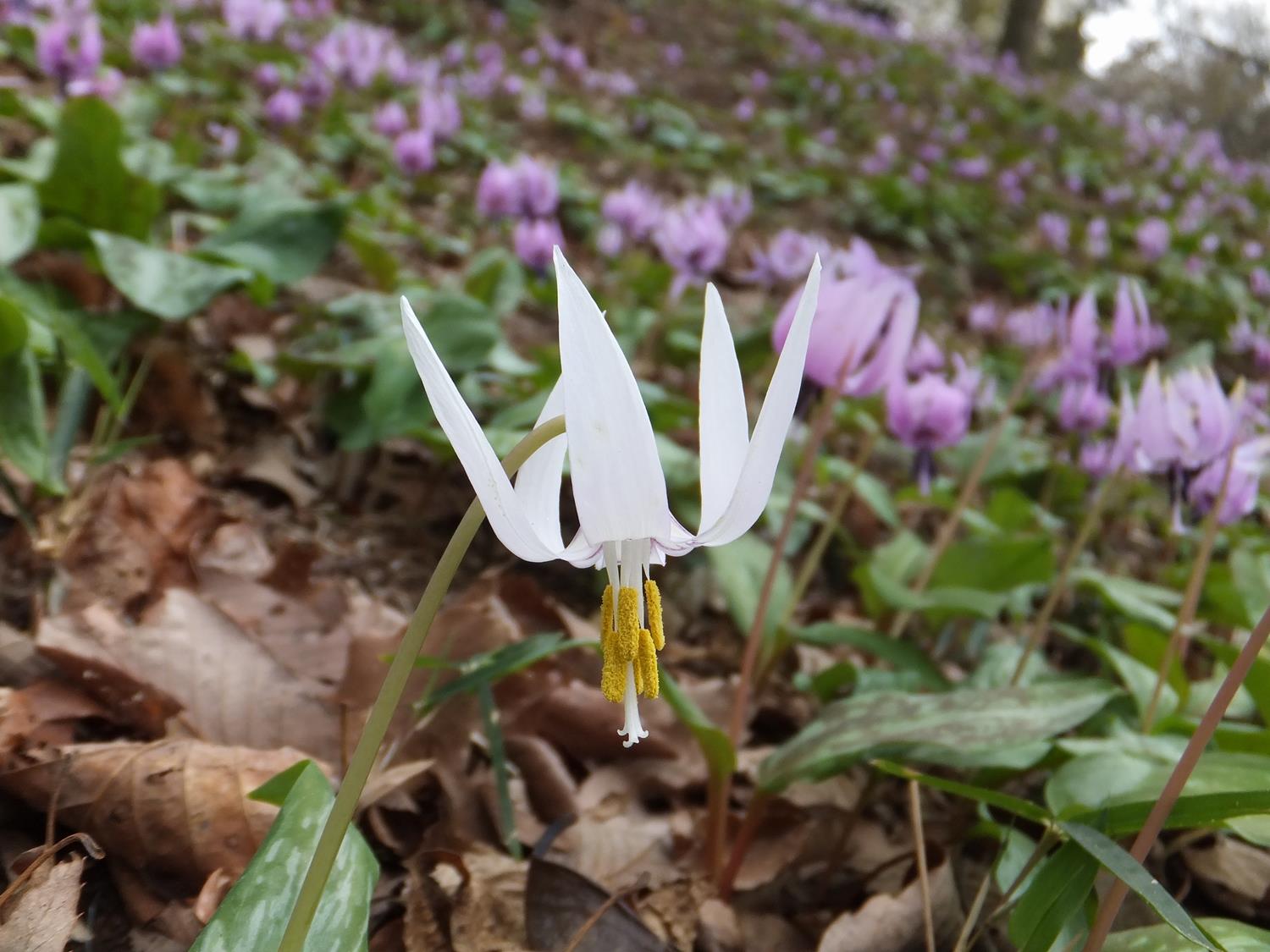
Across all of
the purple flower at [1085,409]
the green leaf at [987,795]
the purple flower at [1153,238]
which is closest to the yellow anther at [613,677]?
the green leaf at [987,795]

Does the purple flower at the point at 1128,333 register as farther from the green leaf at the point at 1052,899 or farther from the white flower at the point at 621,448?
the white flower at the point at 621,448

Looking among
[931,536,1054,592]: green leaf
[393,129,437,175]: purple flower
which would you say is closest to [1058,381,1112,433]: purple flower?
[931,536,1054,592]: green leaf

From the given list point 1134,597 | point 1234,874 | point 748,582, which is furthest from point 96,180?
point 1234,874

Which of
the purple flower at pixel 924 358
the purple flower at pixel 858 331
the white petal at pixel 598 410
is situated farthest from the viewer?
the purple flower at pixel 924 358

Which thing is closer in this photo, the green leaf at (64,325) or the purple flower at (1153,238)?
the green leaf at (64,325)

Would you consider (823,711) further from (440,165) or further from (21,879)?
(440,165)

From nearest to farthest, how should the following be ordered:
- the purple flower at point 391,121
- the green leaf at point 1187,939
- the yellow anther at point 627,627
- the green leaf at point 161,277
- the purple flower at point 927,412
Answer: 1. the yellow anther at point 627,627
2. the green leaf at point 1187,939
3. the green leaf at point 161,277
4. the purple flower at point 927,412
5. the purple flower at point 391,121
